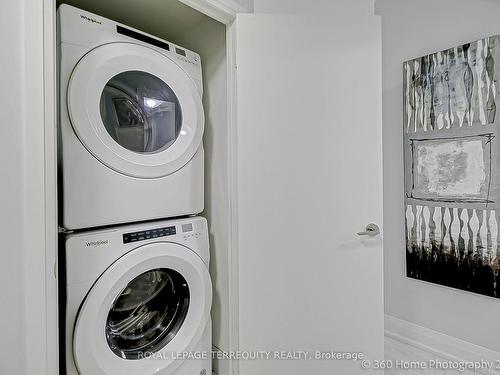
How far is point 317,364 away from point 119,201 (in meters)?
1.21

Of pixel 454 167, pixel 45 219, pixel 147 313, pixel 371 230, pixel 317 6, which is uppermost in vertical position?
pixel 317 6

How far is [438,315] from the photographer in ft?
5.89

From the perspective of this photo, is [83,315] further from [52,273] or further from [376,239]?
[376,239]

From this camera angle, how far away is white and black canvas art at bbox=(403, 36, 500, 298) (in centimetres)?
154

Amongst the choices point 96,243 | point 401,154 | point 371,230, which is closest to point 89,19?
point 96,243

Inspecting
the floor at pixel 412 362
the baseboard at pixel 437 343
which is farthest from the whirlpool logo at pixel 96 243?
the baseboard at pixel 437 343

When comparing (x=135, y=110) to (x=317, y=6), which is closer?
(x=135, y=110)

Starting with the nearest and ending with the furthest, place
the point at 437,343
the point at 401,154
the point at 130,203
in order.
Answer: the point at 130,203 → the point at 437,343 → the point at 401,154

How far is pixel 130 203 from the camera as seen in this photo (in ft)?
3.68

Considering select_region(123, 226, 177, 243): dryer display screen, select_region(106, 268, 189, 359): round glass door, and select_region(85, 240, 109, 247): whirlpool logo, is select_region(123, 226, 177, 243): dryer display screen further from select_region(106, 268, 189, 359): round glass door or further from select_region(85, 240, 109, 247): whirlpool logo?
select_region(106, 268, 189, 359): round glass door

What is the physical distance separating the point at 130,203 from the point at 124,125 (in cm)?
36

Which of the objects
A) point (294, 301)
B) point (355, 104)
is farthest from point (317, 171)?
point (294, 301)

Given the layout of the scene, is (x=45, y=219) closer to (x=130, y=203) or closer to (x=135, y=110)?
(x=130, y=203)

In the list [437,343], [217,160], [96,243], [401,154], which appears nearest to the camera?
[96,243]
